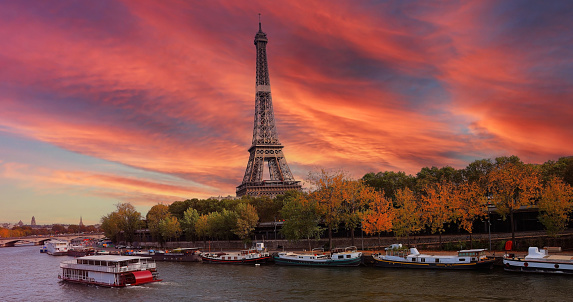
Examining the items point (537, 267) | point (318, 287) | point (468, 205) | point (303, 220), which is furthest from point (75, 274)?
point (468, 205)

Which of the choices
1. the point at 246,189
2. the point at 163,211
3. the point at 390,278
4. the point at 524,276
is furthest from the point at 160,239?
the point at 524,276

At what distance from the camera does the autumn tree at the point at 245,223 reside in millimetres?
120125

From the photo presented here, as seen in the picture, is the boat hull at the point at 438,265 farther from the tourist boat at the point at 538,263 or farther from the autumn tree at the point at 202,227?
the autumn tree at the point at 202,227

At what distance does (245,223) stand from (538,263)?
7505 cm

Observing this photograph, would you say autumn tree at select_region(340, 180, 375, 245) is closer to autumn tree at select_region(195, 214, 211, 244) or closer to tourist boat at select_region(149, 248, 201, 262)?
tourist boat at select_region(149, 248, 201, 262)

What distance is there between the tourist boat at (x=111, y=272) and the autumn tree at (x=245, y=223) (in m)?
45.5

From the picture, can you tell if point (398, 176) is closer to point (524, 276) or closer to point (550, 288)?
point (524, 276)

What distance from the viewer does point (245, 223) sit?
120 metres

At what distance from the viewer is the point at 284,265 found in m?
86.1

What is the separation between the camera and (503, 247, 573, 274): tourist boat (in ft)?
194

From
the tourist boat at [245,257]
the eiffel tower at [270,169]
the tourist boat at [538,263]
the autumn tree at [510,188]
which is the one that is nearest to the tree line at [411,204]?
the autumn tree at [510,188]

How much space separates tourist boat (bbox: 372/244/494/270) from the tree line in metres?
11.2

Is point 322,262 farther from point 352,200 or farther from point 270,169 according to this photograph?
point 270,169

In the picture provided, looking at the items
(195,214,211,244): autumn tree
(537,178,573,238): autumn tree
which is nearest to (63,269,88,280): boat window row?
(195,214,211,244): autumn tree
